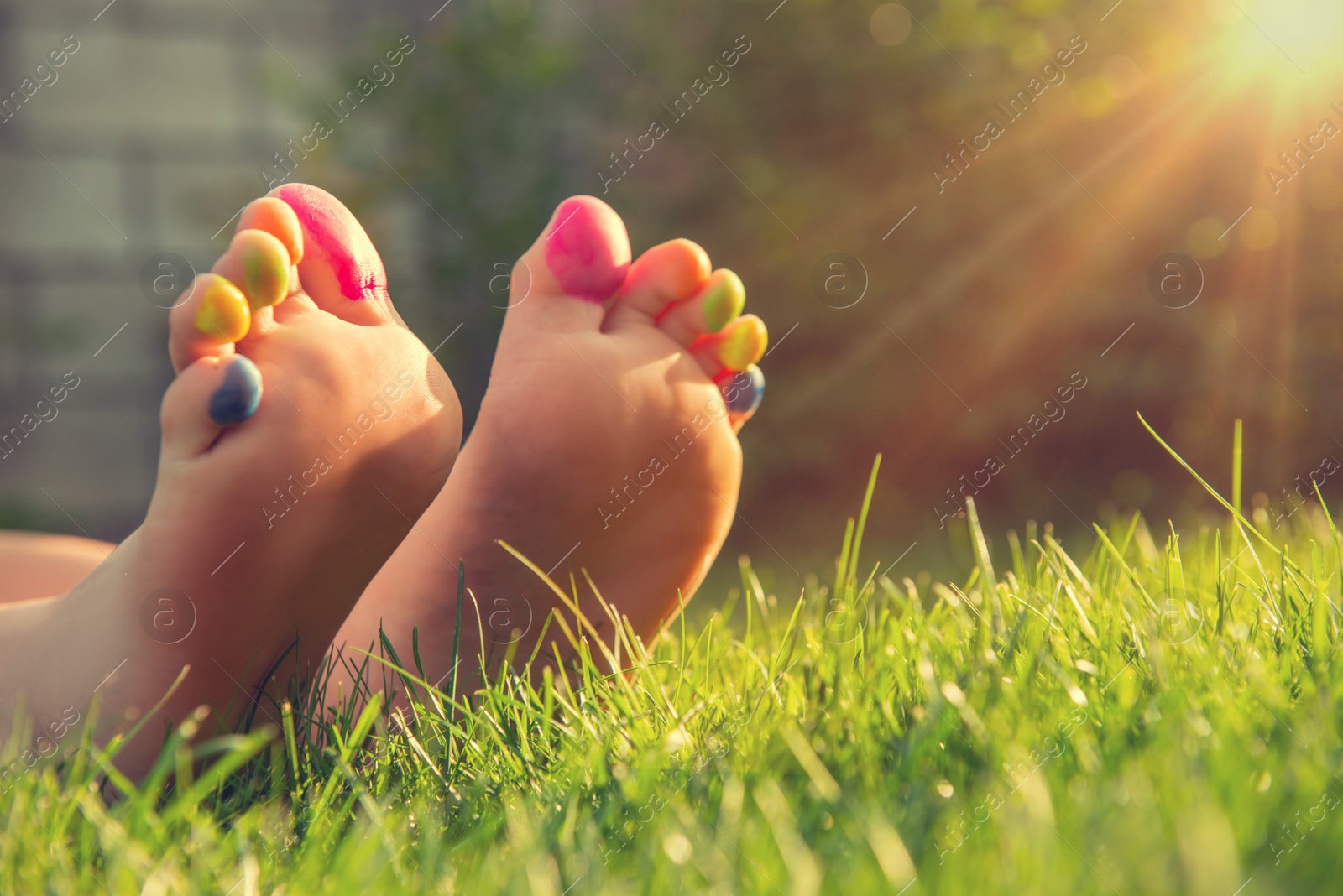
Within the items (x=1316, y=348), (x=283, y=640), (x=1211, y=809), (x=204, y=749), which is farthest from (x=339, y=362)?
(x=1316, y=348)

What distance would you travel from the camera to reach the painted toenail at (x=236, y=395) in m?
0.93

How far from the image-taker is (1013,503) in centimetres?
307

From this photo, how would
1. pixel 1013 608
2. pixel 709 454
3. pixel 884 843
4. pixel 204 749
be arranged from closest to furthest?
pixel 884 843, pixel 204 749, pixel 1013 608, pixel 709 454

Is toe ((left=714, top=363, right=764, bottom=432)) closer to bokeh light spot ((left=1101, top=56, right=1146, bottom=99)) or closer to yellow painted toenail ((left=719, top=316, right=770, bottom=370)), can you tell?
yellow painted toenail ((left=719, top=316, right=770, bottom=370))

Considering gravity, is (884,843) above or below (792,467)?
above

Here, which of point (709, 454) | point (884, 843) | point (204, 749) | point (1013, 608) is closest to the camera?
point (884, 843)

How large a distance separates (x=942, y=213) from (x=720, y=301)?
1.77 m

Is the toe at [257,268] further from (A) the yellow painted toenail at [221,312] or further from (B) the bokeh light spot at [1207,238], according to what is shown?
(B) the bokeh light spot at [1207,238]

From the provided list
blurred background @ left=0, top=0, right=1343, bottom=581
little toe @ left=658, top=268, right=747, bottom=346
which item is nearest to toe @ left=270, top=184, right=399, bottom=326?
little toe @ left=658, top=268, right=747, bottom=346

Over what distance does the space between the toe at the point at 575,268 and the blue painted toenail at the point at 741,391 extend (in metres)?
0.17

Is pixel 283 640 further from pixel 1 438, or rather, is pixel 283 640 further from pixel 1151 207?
pixel 1 438

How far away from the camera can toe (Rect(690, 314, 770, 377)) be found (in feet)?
4.28

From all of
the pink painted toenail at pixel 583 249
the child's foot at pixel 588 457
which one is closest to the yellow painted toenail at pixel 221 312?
the child's foot at pixel 588 457

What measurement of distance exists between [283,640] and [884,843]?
65 centimetres
